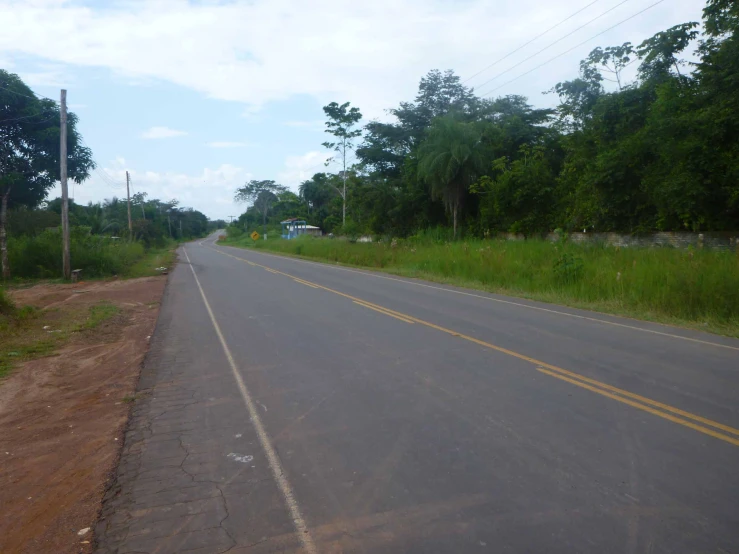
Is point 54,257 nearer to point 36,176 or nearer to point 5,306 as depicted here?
point 36,176

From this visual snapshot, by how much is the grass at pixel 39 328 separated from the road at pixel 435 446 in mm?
2432

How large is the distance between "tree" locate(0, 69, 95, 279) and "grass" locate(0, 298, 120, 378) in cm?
1152

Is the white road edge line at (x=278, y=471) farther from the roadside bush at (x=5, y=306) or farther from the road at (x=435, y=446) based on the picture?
the roadside bush at (x=5, y=306)

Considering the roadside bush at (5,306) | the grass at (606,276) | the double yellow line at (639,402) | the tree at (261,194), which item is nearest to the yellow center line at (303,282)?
the grass at (606,276)

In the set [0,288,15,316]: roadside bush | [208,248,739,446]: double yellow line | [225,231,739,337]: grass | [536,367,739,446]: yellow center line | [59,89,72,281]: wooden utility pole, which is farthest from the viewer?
[59,89,72,281]: wooden utility pole

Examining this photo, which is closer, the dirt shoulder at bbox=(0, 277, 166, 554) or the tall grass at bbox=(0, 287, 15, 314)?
the dirt shoulder at bbox=(0, 277, 166, 554)

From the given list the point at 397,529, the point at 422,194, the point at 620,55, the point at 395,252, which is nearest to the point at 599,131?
the point at 620,55

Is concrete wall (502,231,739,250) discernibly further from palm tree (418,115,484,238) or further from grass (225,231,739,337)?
palm tree (418,115,484,238)

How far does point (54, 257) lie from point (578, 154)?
80.3ft

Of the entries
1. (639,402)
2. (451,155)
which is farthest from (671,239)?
(639,402)

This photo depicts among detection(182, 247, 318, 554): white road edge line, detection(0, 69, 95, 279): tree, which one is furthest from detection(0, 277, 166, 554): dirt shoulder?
detection(0, 69, 95, 279): tree

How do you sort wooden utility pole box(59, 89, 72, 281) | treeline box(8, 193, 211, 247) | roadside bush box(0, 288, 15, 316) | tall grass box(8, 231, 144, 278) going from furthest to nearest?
treeline box(8, 193, 211, 247) → tall grass box(8, 231, 144, 278) → wooden utility pole box(59, 89, 72, 281) → roadside bush box(0, 288, 15, 316)

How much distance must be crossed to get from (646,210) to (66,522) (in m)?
23.3

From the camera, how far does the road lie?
13.3ft
